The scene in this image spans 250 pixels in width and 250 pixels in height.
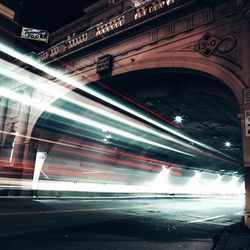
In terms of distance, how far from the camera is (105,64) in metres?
14.9

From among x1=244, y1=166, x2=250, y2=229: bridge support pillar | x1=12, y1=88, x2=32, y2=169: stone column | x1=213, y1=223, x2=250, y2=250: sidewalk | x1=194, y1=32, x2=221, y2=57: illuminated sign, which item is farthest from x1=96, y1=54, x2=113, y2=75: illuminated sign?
x1=213, y1=223, x2=250, y2=250: sidewalk

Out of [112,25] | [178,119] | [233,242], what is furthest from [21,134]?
[233,242]

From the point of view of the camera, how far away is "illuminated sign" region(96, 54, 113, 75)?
14818mm

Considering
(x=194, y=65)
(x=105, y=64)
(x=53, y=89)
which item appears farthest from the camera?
(x=53, y=89)

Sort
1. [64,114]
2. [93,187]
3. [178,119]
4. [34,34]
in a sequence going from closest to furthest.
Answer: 1. [34,34]
2. [64,114]
3. [178,119]
4. [93,187]

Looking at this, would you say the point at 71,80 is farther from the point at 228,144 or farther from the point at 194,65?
the point at 228,144

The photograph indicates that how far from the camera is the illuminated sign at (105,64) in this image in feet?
48.6

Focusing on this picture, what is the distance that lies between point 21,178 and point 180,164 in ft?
65.4

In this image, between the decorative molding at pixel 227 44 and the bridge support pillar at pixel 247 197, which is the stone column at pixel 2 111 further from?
the bridge support pillar at pixel 247 197

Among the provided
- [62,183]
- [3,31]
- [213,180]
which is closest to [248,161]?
[62,183]

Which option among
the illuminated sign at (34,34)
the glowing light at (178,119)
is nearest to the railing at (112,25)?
the illuminated sign at (34,34)

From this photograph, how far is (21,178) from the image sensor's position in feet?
64.7

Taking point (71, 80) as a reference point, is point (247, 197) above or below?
below

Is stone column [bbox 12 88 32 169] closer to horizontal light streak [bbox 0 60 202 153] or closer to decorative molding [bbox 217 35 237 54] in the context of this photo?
horizontal light streak [bbox 0 60 202 153]
